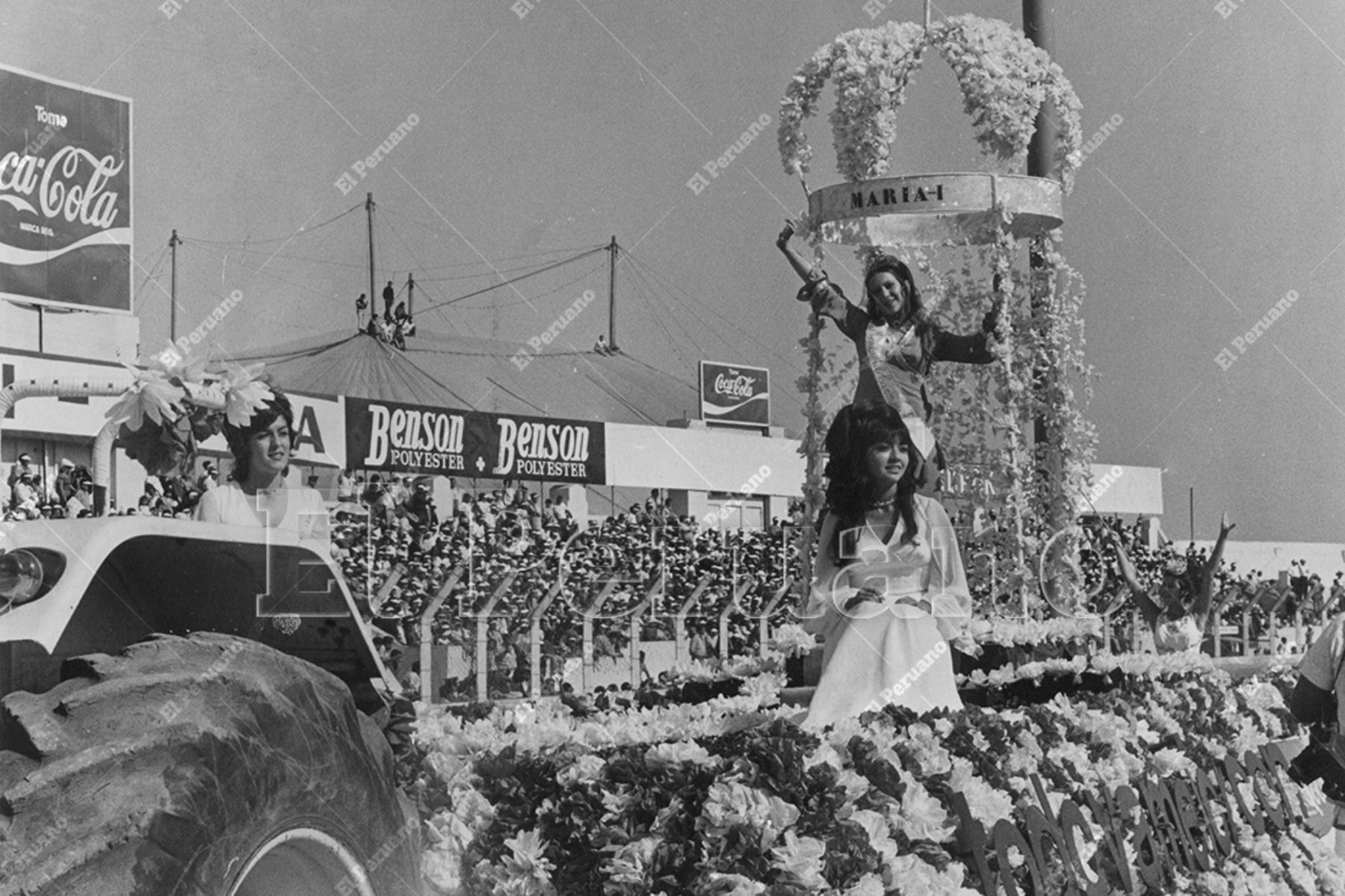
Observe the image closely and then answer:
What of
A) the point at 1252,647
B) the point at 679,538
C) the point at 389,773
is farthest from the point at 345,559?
the point at 1252,647

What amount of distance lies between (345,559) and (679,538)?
243 inches

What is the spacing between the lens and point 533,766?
16.0 feet

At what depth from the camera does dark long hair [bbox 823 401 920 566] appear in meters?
6.41

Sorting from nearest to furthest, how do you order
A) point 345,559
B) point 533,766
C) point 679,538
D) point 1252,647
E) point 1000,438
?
point 533,766, point 1000,438, point 345,559, point 679,538, point 1252,647

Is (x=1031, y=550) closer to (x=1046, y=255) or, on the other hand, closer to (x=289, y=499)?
(x=1046, y=255)

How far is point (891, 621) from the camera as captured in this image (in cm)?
617

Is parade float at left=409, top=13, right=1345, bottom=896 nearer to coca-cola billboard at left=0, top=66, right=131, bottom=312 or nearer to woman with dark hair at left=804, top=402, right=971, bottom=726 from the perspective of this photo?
woman with dark hair at left=804, top=402, right=971, bottom=726

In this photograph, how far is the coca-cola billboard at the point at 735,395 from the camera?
3453 centimetres

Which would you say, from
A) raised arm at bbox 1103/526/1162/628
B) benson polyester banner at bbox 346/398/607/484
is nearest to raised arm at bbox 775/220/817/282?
raised arm at bbox 1103/526/1162/628

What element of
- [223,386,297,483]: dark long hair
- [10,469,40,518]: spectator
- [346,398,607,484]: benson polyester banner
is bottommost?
[10,469,40,518]: spectator

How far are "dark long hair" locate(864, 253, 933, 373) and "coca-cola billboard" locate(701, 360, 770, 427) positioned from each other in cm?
2403

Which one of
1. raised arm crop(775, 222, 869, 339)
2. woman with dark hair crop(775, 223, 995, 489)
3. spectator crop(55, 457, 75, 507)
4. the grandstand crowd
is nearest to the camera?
woman with dark hair crop(775, 223, 995, 489)

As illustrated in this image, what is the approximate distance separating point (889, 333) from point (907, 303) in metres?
0.20

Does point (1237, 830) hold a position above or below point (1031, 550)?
below
